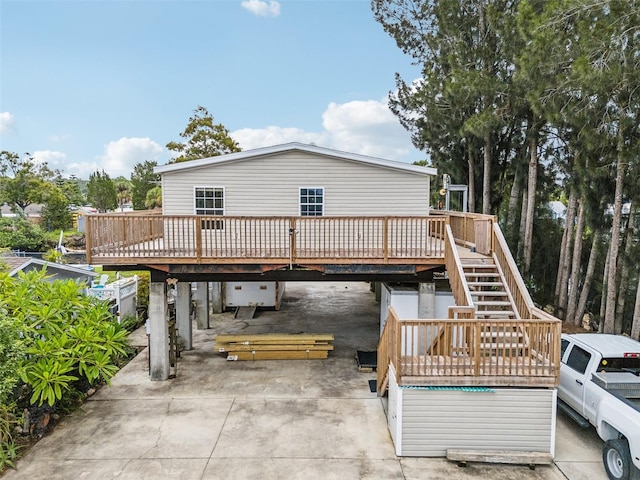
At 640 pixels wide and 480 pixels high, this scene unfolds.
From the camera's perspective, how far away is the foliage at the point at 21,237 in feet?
101

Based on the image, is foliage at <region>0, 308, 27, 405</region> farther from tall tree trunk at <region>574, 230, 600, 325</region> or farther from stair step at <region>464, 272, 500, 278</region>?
tall tree trunk at <region>574, 230, 600, 325</region>

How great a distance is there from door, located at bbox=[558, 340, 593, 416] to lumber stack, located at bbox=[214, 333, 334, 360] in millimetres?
5529

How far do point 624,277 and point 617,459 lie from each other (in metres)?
6.85

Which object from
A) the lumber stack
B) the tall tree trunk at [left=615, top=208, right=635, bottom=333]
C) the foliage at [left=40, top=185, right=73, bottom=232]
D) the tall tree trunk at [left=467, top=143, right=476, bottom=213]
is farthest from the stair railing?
the foliage at [left=40, top=185, right=73, bottom=232]

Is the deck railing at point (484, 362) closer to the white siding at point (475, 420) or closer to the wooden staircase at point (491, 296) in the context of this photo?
the white siding at point (475, 420)

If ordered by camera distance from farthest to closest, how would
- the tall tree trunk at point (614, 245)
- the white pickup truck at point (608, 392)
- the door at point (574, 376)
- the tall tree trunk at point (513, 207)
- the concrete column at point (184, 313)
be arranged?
the tall tree trunk at point (513, 207), the concrete column at point (184, 313), the tall tree trunk at point (614, 245), the door at point (574, 376), the white pickup truck at point (608, 392)

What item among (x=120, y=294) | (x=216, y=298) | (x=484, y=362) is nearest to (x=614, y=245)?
(x=484, y=362)

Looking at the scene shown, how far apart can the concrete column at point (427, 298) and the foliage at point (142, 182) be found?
143ft

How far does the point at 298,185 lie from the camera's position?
11078 millimetres

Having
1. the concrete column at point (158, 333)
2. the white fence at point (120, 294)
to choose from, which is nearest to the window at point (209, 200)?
the concrete column at point (158, 333)

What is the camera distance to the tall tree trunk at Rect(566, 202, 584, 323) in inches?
489

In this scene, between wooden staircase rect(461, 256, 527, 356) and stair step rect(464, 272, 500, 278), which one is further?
stair step rect(464, 272, 500, 278)

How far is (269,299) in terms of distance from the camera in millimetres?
15805

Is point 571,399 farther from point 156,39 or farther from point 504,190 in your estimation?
point 156,39
